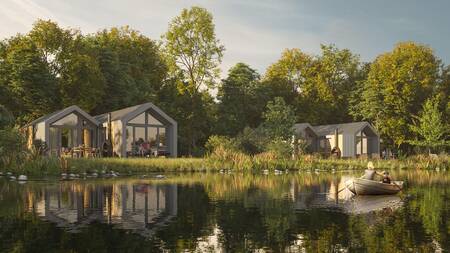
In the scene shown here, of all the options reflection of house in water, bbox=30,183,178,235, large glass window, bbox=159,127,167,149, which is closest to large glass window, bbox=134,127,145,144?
large glass window, bbox=159,127,167,149

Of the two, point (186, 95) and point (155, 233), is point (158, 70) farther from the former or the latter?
A: point (155, 233)

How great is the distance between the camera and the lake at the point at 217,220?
11.3 meters

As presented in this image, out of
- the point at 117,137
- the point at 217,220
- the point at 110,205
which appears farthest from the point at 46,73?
the point at 217,220

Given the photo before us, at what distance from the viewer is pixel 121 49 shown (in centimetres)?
6038

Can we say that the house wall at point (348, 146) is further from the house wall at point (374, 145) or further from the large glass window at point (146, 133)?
the large glass window at point (146, 133)

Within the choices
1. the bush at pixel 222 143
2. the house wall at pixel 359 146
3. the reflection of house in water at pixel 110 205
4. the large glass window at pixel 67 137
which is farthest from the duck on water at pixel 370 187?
the house wall at pixel 359 146

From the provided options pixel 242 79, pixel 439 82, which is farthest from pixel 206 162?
pixel 439 82

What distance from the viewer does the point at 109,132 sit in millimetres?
45000

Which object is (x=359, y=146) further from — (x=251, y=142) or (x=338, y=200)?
(x=338, y=200)

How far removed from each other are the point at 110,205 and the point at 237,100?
45.6 meters

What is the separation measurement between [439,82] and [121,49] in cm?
4030

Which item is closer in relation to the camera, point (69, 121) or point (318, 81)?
point (69, 121)

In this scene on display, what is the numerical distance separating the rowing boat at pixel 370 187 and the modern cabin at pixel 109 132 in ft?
81.8

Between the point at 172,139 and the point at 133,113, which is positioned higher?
the point at 133,113
